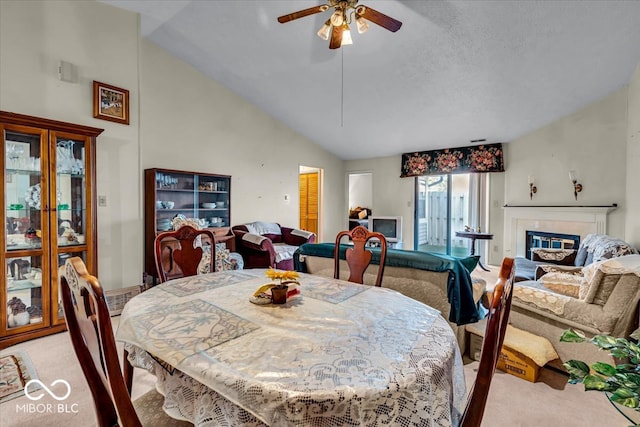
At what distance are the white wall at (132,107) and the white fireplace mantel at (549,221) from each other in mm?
4387

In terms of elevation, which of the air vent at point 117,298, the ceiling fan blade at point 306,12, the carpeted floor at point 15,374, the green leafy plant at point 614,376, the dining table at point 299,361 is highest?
the ceiling fan blade at point 306,12

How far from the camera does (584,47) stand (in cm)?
300

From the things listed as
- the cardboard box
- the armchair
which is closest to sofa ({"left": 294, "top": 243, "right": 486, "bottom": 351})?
the cardboard box

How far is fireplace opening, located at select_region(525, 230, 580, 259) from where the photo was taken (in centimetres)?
451

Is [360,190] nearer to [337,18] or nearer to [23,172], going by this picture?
[337,18]

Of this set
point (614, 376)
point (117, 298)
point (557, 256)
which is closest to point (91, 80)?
point (117, 298)

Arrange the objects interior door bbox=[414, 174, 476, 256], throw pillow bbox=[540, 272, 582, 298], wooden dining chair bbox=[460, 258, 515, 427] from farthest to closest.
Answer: interior door bbox=[414, 174, 476, 256]
throw pillow bbox=[540, 272, 582, 298]
wooden dining chair bbox=[460, 258, 515, 427]

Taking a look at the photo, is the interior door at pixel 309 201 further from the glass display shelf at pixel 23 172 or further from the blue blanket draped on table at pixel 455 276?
the glass display shelf at pixel 23 172

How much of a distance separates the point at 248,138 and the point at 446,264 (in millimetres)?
4201

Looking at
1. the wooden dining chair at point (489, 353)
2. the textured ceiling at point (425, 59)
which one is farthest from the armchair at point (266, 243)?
the wooden dining chair at point (489, 353)

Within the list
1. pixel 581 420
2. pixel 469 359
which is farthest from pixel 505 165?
pixel 581 420

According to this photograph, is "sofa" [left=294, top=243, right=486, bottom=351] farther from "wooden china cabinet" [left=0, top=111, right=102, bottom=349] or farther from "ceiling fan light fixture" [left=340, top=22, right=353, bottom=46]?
"wooden china cabinet" [left=0, top=111, right=102, bottom=349]

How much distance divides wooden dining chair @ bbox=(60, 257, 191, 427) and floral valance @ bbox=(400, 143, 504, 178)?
19.3ft

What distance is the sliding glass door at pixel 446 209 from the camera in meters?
6.06
